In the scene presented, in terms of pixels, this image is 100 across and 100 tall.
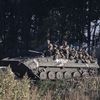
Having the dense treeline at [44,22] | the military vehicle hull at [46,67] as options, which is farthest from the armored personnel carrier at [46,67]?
the dense treeline at [44,22]

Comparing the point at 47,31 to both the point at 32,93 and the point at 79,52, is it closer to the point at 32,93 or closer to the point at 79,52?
the point at 79,52

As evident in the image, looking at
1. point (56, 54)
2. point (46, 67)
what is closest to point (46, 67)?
point (46, 67)

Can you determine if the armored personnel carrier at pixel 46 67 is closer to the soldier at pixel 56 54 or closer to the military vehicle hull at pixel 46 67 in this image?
the military vehicle hull at pixel 46 67

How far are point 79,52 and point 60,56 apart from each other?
152cm

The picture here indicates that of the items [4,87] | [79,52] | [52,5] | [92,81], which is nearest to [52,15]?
[52,5]

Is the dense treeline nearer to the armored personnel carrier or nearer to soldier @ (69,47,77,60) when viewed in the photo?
soldier @ (69,47,77,60)

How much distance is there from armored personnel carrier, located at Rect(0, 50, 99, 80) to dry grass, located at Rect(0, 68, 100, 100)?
454 inches

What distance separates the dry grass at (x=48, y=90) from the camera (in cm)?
963

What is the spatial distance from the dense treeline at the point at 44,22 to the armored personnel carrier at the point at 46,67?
1478cm

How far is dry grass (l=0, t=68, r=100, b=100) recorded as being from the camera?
9633 millimetres

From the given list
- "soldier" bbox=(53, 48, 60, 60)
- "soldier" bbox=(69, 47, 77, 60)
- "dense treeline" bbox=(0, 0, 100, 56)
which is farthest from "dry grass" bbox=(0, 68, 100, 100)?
"dense treeline" bbox=(0, 0, 100, 56)

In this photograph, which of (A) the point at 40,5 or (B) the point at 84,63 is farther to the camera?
(A) the point at 40,5

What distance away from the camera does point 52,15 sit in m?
42.9

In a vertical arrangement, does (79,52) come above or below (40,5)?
below
